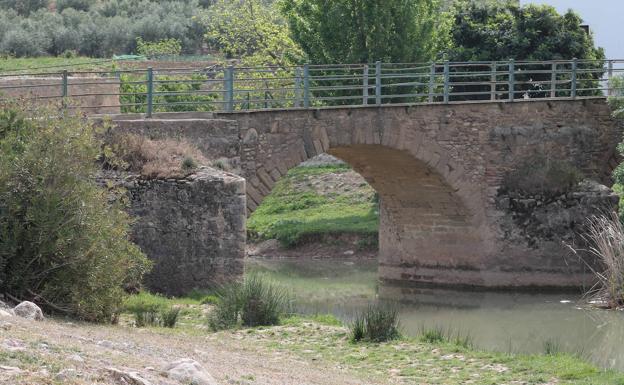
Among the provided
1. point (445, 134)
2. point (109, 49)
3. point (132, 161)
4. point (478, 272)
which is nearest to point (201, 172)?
point (132, 161)

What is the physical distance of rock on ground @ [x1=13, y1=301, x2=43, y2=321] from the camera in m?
14.0

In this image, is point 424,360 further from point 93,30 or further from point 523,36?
point 93,30

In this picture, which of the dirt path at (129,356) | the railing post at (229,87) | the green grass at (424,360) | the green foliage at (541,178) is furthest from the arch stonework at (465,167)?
the dirt path at (129,356)

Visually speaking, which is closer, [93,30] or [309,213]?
[309,213]

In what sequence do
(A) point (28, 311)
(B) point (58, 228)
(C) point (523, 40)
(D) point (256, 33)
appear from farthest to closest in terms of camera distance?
(D) point (256, 33), (C) point (523, 40), (B) point (58, 228), (A) point (28, 311)

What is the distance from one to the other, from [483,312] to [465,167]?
390 cm

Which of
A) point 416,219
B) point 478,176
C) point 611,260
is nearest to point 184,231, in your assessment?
point 611,260

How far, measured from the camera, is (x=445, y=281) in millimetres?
29953

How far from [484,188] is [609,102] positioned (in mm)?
3639

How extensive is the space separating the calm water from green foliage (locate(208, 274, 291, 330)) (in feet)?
9.63

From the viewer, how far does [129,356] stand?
1177 cm

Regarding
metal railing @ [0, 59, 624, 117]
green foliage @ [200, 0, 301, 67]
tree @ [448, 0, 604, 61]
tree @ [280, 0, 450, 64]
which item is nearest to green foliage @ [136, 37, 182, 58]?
green foliage @ [200, 0, 301, 67]

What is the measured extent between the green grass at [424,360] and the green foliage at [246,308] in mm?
354

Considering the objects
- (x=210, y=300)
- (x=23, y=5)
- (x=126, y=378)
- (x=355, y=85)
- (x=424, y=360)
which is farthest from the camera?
(x=23, y=5)
